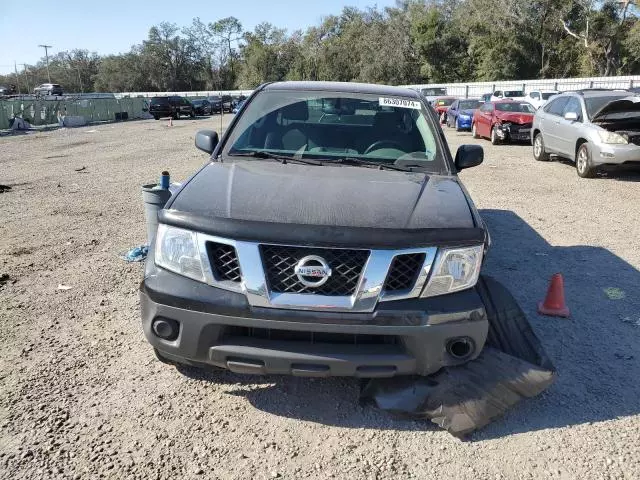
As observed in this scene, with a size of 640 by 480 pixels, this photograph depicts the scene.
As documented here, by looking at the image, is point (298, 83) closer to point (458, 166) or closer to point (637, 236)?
point (458, 166)

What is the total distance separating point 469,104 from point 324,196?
70.7 feet

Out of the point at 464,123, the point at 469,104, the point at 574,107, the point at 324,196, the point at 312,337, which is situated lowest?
the point at 312,337

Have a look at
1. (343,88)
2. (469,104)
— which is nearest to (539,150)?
(343,88)

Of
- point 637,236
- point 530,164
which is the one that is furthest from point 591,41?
point 637,236

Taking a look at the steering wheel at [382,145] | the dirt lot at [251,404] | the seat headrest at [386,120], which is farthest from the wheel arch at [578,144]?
the steering wheel at [382,145]

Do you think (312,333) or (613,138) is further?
(613,138)

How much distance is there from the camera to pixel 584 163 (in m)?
10.4

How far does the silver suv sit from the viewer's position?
9625 mm

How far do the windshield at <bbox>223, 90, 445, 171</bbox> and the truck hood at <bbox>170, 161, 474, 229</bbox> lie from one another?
26 centimetres

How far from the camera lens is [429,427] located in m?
2.89

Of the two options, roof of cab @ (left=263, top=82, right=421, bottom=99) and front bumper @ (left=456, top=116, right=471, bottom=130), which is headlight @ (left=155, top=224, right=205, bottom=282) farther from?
front bumper @ (left=456, top=116, right=471, bottom=130)

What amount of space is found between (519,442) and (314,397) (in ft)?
3.69

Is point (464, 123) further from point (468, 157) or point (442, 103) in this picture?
point (468, 157)

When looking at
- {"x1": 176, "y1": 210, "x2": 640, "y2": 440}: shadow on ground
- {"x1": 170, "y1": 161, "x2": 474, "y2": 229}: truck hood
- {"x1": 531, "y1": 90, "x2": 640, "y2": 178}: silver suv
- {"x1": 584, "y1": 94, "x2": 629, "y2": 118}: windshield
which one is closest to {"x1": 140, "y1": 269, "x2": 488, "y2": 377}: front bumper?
{"x1": 170, "y1": 161, "x2": 474, "y2": 229}: truck hood
